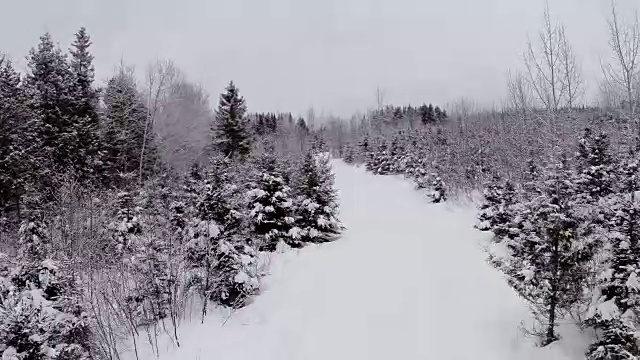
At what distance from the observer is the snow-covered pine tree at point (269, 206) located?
1206cm

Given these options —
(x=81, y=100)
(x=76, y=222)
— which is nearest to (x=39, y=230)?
(x=76, y=222)

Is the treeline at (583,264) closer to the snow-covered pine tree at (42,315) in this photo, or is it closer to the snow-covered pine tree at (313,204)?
the snow-covered pine tree at (42,315)

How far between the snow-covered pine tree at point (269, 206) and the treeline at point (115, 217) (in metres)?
0.04

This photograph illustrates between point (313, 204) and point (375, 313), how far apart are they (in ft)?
22.3

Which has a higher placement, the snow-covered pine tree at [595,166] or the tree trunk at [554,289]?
the snow-covered pine tree at [595,166]

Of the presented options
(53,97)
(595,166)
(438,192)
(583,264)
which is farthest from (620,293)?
(53,97)

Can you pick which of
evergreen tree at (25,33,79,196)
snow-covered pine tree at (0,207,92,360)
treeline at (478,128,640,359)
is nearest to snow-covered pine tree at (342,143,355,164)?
evergreen tree at (25,33,79,196)

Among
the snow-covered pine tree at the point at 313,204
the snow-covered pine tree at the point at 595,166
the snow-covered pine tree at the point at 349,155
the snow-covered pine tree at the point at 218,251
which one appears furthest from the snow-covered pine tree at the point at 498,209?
the snow-covered pine tree at the point at 349,155

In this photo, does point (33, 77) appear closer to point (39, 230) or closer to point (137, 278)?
point (39, 230)

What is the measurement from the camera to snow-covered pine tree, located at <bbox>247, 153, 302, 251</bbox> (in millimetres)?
12062

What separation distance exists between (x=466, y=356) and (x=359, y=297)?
3031 millimetres

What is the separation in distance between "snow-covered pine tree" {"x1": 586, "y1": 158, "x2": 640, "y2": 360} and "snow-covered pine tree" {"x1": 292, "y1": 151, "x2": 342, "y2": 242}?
31.8ft

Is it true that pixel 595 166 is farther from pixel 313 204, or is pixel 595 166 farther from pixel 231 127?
pixel 231 127

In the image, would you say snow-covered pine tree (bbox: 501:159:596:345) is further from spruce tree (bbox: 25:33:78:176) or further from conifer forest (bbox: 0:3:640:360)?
spruce tree (bbox: 25:33:78:176)
